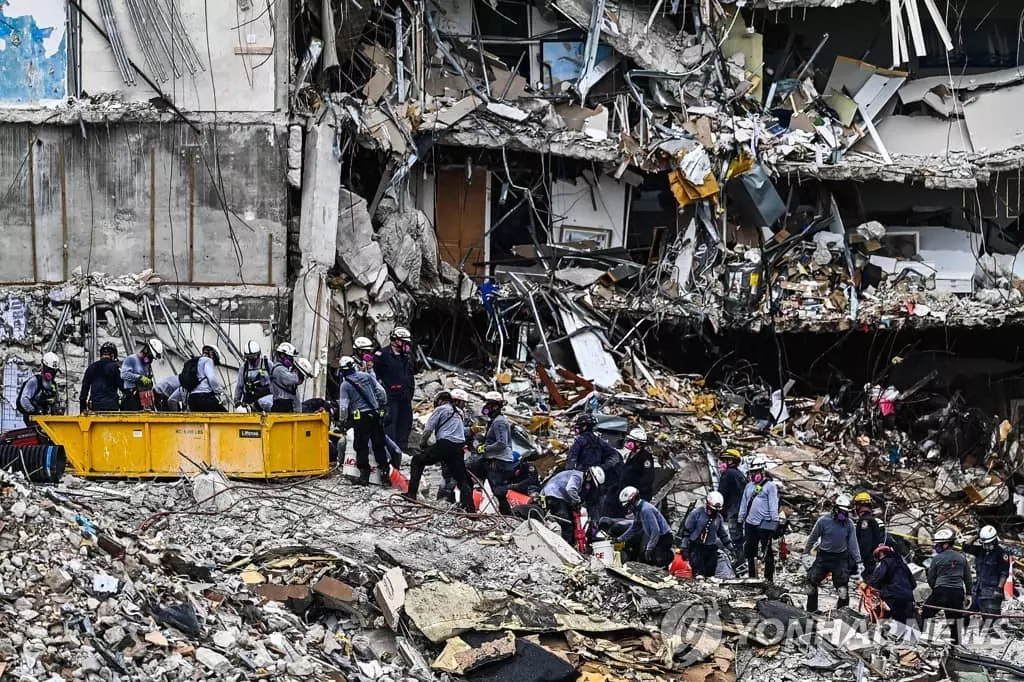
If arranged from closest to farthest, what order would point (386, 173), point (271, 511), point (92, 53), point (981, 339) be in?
point (271, 511) → point (92, 53) → point (386, 173) → point (981, 339)

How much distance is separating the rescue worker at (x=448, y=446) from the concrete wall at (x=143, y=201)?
18.7ft

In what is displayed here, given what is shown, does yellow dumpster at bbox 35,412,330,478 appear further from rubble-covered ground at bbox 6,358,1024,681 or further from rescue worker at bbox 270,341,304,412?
rescue worker at bbox 270,341,304,412

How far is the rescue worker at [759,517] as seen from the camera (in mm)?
15273

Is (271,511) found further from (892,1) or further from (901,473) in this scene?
(892,1)

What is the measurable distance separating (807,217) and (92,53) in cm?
1199

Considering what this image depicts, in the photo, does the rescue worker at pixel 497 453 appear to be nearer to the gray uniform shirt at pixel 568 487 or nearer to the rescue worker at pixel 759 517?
the gray uniform shirt at pixel 568 487

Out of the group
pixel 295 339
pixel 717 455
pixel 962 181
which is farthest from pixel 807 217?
pixel 295 339

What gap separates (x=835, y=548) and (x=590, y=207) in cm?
1080

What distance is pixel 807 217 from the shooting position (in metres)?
24.8

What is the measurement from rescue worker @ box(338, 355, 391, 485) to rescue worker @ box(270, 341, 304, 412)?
1.93ft

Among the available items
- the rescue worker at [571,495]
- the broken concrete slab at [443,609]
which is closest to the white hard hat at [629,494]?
the rescue worker at [571,495]

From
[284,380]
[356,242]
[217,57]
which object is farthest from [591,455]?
[217,57]

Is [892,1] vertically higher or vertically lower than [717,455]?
higher

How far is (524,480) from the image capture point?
1638 cm
